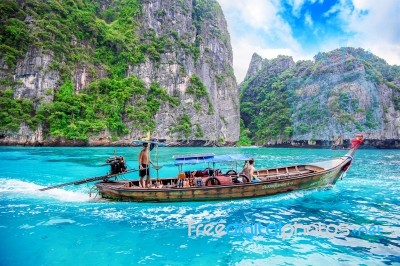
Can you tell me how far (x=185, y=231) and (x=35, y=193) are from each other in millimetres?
8599

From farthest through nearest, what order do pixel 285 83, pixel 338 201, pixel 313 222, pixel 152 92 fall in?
pixel 285 83, pixel 152 92, pixel 338 201, pixel 313 222

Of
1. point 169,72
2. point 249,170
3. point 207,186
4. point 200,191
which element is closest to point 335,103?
point 169,72

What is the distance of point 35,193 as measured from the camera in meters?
11.9

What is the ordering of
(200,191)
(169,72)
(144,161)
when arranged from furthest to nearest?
(169,72)
(144,161)
(200,191)

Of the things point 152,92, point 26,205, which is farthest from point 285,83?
point 26,205

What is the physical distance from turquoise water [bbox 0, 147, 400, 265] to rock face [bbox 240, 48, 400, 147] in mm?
65694

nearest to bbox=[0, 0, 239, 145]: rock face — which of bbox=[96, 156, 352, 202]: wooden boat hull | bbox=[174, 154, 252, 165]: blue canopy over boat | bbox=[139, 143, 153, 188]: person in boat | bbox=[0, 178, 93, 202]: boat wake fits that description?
bbox=[0, 178, 93, 202]: boat wake

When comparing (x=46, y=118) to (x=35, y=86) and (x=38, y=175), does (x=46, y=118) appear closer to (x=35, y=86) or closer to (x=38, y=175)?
(x=35, y=86)

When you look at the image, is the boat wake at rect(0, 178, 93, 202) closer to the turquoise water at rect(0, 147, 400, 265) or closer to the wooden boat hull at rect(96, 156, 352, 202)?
the turquoise water at rect(0, 147, 400, 265)

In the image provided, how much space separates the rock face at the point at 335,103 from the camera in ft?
227

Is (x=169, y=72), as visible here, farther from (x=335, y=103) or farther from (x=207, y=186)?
(x=207, y=186)

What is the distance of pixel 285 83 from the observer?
95.2 metres

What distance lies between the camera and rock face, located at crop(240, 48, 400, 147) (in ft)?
227

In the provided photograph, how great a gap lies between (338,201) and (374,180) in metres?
7.85
